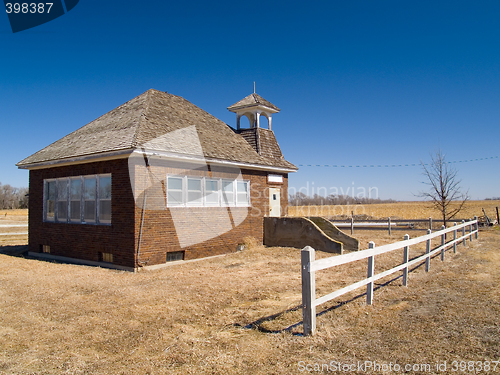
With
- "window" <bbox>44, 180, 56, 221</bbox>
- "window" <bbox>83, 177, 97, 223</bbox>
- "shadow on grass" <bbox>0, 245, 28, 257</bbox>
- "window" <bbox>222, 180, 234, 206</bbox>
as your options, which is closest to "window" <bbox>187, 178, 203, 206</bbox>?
"window" <bbox>222, 180, 234, 206</bbox>

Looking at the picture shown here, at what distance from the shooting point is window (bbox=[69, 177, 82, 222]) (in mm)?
13133

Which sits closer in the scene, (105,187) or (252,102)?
(105,187)

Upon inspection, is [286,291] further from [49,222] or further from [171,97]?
[171,97]

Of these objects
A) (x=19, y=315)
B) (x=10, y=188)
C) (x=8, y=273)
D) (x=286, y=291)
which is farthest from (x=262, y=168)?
(x=10, y=188)

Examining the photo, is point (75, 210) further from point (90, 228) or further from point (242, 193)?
point (242, 193)

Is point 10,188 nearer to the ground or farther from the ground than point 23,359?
farther from the ground

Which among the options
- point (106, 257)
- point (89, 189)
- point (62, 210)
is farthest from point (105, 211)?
point (62, 210)

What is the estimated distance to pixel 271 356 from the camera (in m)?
4.45

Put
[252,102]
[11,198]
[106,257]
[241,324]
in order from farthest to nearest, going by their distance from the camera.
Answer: [11,198], [252,102], [106,257], [241,324]

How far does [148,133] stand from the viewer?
12250mm

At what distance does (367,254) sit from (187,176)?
26.0 feet

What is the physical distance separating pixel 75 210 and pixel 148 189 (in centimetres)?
363

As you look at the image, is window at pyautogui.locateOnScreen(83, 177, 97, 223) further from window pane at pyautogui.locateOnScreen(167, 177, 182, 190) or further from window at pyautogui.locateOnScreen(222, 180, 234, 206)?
window at pyautogui.locateOnScreen(222, 180, 234, 206)

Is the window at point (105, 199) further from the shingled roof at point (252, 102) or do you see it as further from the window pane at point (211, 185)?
the shingled roof at point (252, 102)
